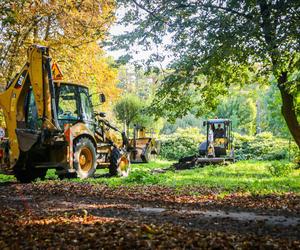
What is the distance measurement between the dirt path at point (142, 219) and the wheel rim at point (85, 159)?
260 centimetres

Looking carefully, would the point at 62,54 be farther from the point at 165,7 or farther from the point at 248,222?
the point at 248,222

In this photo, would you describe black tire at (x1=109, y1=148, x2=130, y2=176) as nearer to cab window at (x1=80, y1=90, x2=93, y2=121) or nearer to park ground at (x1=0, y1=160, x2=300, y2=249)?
cab window at (x1=80, y1=90, x2=93, y2=121)

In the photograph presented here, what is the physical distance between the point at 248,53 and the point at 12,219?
7.64m

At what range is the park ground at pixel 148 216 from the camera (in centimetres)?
509

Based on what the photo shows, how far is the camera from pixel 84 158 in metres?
14.0

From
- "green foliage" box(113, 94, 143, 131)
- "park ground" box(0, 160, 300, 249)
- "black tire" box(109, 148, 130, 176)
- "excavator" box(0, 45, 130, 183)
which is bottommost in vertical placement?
"park ground" box(0, 160, 300, 249)

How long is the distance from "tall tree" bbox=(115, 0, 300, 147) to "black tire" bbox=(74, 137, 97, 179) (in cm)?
252

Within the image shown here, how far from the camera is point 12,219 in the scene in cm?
656

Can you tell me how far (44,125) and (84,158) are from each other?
6.32ft

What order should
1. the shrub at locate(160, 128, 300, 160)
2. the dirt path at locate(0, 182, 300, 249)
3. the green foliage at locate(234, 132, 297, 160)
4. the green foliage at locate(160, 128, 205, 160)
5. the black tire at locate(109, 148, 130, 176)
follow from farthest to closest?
the green foliage at locate(160, 128, 205, 160)
the shrub at locate(160, 128, 300, 160)
the green foliage at locate(234, 132, 297, 160)
the black tire at locate(109, 148, 130, 176)
the dirt path at locate(0, 182, 300, 249)

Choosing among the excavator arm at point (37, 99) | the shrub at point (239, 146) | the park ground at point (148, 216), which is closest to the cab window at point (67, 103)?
the excavator arm at point (37, 99)

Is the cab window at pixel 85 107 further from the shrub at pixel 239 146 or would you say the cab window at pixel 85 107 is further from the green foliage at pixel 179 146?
the green foliage at pixel 179 146

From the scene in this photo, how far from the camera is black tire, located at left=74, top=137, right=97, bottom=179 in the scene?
43.5 feet

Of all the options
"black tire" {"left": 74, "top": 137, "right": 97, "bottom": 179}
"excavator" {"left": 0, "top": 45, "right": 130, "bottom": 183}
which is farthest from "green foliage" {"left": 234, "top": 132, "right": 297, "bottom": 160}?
"excavator" {"left": 0, "top": 45, "right": 130, "bottom": 183}
